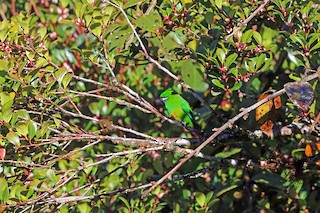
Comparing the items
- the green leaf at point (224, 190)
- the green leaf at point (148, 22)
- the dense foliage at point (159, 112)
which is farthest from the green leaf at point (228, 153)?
the green leaf at point (148, 22)

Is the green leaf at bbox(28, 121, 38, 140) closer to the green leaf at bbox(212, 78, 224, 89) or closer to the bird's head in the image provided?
the green leaf at bbox(212, 78, 224, 89)

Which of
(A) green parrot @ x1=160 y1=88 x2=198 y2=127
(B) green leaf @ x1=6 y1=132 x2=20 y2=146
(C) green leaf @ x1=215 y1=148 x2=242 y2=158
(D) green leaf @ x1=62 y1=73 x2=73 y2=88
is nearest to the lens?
(B) green leaf @ x1=6 y1=132 x2=20 y2=146

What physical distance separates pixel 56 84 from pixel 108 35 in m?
0.24

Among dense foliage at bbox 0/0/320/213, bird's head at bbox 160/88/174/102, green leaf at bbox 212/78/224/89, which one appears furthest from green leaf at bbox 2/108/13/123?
bird's head at bbox 160/88/174/102

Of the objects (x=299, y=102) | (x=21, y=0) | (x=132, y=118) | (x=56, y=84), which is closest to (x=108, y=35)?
(x=56, y=84)

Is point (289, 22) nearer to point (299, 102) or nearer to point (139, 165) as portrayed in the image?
point (299, 102)

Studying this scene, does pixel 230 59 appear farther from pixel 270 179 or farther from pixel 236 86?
pixel 270 179

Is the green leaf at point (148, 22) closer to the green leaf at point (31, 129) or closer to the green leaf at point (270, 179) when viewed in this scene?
the green leaf at point (31, 129)

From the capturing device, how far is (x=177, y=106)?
2.81 m

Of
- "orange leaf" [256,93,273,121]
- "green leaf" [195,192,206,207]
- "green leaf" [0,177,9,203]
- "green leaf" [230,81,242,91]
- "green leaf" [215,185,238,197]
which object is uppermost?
"green leaf" [230,81,242,91]

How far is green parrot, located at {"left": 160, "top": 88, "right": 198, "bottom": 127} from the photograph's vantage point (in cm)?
278

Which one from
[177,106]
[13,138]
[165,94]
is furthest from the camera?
[165,94]

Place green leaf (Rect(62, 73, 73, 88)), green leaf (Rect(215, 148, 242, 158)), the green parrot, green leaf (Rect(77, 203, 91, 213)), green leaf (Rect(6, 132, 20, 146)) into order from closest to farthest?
green leaf (Rect(6, 132, 20, 146))
green leaf (Rect(62, 73, 73, 88))
green leaf (Rect(77, 203, 91, 213))
green leaf (Rect(215, 148, 242, 158))
the green parrot

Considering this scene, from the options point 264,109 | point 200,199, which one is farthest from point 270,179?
point 264,109
